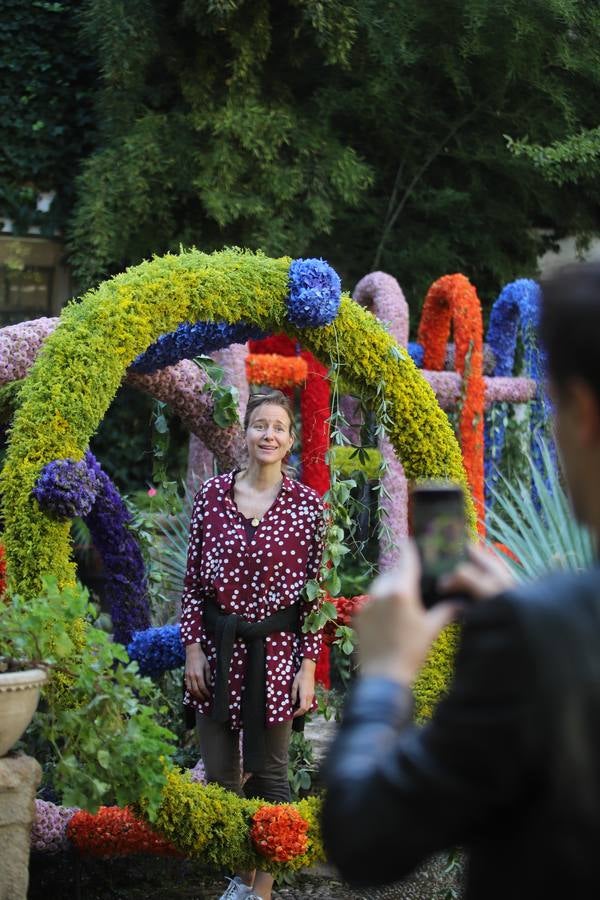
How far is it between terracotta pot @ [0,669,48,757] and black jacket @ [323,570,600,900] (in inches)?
72.9

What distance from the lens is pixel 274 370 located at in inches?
269

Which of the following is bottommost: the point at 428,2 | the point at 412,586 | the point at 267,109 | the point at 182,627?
the point at 182,627

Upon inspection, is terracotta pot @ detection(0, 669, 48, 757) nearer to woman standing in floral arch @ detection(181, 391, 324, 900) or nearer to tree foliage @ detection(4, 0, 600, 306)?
woman standing in floral arch @ detection(181, 391, 324, 900)

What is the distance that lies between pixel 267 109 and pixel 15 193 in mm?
2139

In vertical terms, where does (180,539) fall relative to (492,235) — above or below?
below

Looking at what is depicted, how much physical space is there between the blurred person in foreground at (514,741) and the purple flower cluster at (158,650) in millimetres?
3606

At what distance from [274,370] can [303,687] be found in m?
3.18

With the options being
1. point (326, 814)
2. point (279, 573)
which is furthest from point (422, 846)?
point (279, 573)

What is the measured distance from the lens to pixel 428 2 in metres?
9.97

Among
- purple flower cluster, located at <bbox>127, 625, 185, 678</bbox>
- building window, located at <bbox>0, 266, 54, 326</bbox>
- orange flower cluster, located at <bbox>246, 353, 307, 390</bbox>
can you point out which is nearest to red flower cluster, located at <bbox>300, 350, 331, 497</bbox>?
orange flower cluster, located at <bbox>246, 353, 307, 390</bbox>

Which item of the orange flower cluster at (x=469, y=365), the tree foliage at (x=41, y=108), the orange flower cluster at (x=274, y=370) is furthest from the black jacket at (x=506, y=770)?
the tree foliage at (x=41, y=108)

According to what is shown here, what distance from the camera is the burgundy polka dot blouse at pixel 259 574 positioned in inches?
152

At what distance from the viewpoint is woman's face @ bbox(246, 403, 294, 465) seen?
3941 mm

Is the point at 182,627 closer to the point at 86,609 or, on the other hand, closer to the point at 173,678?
the point at 86,609
